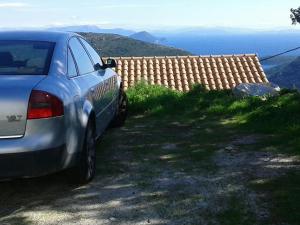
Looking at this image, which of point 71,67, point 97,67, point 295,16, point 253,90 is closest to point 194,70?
point 253,90

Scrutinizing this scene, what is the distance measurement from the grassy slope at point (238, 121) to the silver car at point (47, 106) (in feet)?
4.75

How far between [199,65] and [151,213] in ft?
84.9

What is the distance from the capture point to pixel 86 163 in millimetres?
4945

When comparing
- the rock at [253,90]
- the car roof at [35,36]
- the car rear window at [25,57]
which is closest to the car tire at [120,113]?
the car roof at [35,36]

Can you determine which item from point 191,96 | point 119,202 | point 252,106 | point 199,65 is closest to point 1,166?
point 119,202

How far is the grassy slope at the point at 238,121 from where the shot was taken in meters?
4.35

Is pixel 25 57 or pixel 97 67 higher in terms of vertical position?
pixel 25 57

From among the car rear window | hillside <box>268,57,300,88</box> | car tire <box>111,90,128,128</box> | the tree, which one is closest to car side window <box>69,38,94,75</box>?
the car rear window

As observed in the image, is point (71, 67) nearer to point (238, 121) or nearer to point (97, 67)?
point (97, 67)

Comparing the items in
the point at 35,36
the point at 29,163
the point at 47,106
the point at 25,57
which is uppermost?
the point at 35,36

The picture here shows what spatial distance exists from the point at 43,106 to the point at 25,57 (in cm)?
104

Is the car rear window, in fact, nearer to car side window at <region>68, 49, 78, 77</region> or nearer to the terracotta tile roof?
car side window at <region>68, 49, 78, 77</region>

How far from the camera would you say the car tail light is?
13.5 ft

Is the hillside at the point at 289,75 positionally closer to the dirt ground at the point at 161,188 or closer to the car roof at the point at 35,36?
the dirt ground at the point at 161,188
